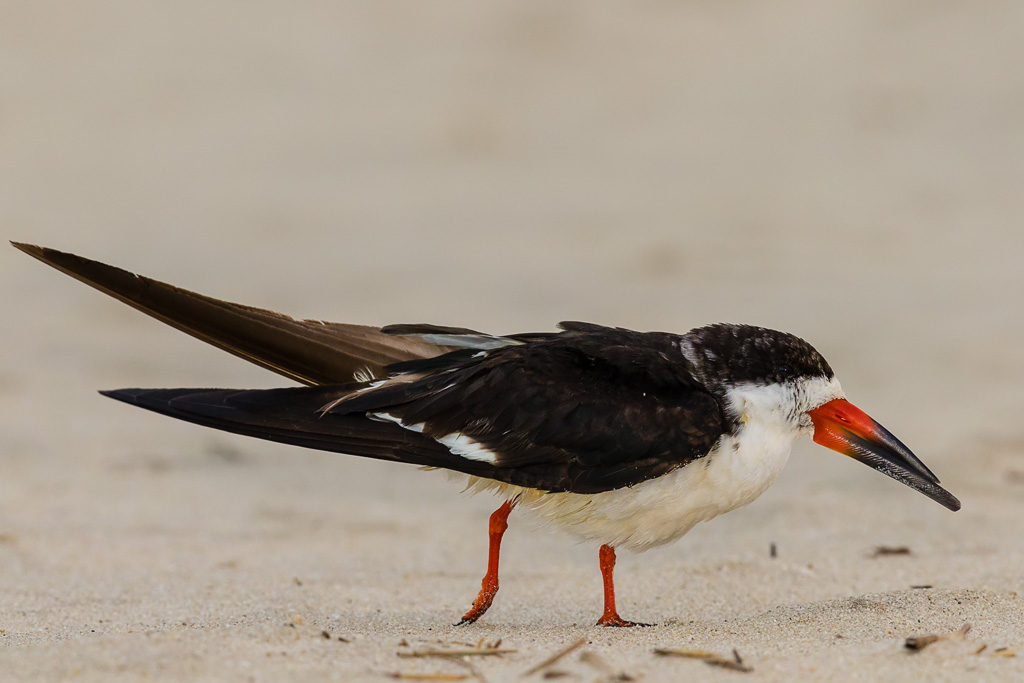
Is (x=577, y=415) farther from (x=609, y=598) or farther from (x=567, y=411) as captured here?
(x=609, y=598)

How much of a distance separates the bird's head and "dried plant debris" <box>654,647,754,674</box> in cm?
97

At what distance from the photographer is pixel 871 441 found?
437cm

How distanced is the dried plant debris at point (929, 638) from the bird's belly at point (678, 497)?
769 millimetres

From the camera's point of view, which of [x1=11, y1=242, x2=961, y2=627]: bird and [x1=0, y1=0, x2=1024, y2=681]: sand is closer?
[x1=11, y1=242, x2=961, y2=627]: bird

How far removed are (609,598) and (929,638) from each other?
45.3 inches

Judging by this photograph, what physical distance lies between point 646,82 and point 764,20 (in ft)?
5.28

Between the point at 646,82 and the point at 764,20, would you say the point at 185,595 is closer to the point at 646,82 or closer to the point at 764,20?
the point at 646,82

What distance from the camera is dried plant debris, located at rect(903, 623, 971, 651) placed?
3.42 metres

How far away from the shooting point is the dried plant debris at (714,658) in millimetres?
3289

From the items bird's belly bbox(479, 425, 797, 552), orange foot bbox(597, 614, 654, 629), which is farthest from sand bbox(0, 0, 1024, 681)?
bird's belly bbox(479, 425, 797, 552)

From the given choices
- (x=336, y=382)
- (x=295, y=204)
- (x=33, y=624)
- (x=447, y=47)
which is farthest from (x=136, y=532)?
(x=447, y=47)

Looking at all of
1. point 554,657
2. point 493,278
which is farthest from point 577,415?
point 493,278

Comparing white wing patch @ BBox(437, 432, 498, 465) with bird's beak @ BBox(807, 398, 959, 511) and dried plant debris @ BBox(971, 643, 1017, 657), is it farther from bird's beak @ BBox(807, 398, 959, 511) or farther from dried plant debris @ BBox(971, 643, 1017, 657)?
dried plant debris @ BBox(971, 643, 1017, 657)

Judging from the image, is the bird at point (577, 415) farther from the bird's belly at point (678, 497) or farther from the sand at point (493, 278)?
the sand at point (493, 278)
